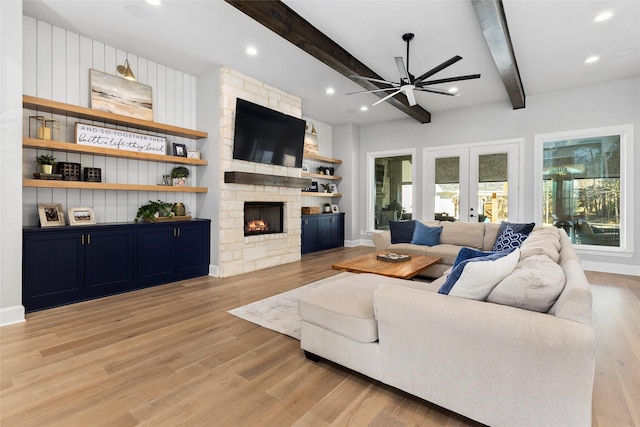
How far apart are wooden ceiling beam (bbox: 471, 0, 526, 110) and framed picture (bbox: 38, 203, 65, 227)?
4.67 m

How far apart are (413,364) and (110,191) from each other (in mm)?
4078

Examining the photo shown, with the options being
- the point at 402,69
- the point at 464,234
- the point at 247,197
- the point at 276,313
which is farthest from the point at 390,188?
the point at 276,313

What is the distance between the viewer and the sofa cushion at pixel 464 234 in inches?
183

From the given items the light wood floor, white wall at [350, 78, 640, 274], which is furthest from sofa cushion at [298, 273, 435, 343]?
white wall at [350, 78, 640, 274]

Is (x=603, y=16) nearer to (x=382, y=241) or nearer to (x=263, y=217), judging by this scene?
(x=382, y=241)

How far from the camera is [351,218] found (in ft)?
25.5

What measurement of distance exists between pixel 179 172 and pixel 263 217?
1630 mm

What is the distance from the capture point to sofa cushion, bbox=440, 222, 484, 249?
4.65 metres

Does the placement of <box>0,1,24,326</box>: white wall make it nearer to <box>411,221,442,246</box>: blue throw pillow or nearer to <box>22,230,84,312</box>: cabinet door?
<box>22,230,84,312</box>: cabinet door

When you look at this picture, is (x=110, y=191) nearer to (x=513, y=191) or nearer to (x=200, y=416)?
(x=200, y=416)

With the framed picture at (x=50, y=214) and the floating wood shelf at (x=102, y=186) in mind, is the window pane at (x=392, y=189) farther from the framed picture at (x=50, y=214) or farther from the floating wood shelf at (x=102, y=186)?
the framed picture at (x=50, y=214)

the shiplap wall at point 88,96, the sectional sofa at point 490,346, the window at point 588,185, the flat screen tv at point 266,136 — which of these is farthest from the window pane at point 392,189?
the sectional sofa at point 490,346

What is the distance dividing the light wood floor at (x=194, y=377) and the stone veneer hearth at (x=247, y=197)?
5.20 ft

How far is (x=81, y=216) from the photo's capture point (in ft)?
11.9
